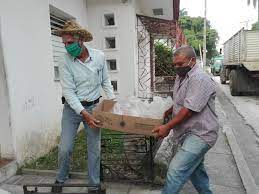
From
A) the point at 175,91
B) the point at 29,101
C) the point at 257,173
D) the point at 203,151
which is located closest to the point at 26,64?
the point at 29,101

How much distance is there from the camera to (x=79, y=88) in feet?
11.3

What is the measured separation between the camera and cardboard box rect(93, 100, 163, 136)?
119 inches

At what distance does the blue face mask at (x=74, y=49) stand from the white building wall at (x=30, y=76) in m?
1.07

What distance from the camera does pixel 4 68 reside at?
13.1 ft

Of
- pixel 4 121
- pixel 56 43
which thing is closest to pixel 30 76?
pixel 4 121

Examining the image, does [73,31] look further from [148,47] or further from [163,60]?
[163,60]

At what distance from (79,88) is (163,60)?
12.7 metres

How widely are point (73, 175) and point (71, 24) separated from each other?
1890 mm

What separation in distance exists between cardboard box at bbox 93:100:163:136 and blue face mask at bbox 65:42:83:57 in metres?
0.62

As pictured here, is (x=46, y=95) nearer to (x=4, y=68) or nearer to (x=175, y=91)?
(x=4, y=68)

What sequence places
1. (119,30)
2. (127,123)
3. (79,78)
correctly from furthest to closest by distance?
(119,30)
(79,78)
(127,123)

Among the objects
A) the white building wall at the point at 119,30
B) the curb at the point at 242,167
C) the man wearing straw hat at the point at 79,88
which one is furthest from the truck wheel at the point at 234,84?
the man wearing straw hat at the point at 79,88

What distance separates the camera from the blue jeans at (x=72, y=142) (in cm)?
353

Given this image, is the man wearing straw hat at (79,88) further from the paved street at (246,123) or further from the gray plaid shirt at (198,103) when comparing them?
the paved street at (246,123)
